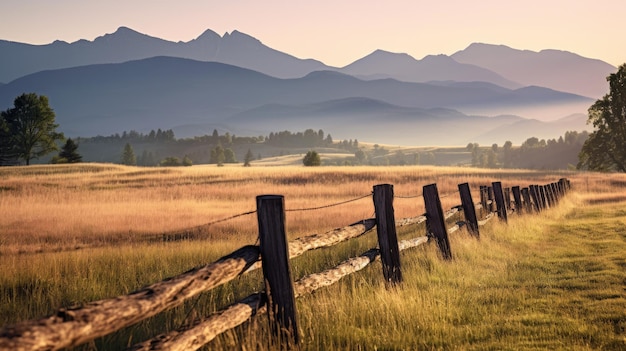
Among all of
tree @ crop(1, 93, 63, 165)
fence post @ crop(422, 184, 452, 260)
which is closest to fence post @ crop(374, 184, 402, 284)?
fence post @ crop(422, 184, 452, 260)

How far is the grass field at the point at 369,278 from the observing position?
6535 millimetres

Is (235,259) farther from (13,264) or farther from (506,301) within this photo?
(13,264)

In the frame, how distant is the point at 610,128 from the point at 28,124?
70963 millimetres

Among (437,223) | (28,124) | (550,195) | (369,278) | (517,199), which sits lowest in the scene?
(550,195)

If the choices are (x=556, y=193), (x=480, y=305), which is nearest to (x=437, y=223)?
(x=480, y=305)

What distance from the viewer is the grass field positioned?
6.54 metres

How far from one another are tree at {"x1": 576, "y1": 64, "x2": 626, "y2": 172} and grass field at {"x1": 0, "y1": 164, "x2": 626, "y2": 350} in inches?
1380

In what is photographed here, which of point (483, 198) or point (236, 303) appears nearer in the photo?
point (236, 303)

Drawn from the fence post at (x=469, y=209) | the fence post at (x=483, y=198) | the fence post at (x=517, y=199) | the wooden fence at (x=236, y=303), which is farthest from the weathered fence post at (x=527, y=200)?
the wooden fence at (x=236, y=303)

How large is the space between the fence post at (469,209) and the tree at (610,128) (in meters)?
45.7

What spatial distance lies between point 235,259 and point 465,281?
5983 millimetres

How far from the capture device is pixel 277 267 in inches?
214

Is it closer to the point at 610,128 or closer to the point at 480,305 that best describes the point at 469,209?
the point at 480,305

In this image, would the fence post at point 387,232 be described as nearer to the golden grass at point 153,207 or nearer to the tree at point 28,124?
the golden grass at point 153,207
